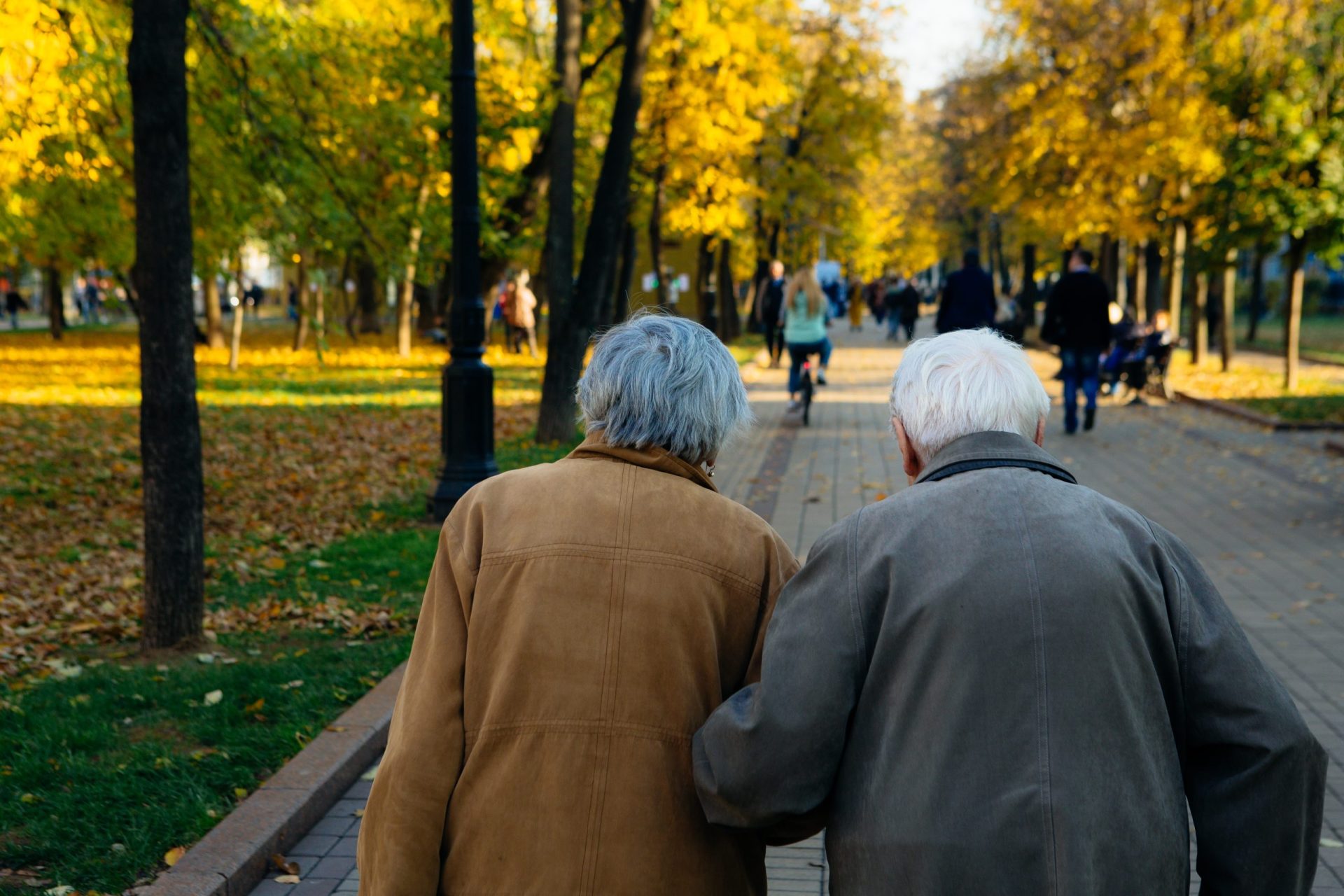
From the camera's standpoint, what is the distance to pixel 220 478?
12.6 metres

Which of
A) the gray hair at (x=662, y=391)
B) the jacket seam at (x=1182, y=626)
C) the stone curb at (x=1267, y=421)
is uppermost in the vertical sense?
the gray hair at (x=662, y=391)

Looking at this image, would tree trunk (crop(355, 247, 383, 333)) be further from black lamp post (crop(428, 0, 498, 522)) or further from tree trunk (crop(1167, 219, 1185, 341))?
black lamp post (crop(428, 0, 498, 522))

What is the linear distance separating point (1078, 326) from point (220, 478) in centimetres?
912

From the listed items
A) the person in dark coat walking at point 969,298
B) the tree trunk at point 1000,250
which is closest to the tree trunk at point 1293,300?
the person in dark coat walking at point 969,298

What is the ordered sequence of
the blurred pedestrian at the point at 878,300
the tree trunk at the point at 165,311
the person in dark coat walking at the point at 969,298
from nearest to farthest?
1. the tree trunk at the point at 165,311
2. the person in dark coat walking at the point at 969,298
3. the blurred pedestrian at the point at 878,300

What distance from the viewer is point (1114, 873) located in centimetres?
192

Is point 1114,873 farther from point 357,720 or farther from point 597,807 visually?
point 357,720

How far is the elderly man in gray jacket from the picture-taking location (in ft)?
6.30

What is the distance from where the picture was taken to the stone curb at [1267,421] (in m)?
16.2

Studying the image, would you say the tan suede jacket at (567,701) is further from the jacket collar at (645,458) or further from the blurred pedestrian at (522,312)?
the blurred pedestrian at (522,312)

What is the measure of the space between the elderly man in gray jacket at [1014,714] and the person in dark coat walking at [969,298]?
1374cm

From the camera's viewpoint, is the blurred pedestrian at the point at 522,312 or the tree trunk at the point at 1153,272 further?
the tree trunk at the point at 1153,272

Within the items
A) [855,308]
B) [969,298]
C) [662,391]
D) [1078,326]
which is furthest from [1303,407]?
[855,308]

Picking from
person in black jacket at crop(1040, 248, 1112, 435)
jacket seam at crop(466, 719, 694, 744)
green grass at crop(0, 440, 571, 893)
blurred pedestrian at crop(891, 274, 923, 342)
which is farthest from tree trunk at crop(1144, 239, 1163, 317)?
jacket seam at crop(466, 719, 694, 744)
